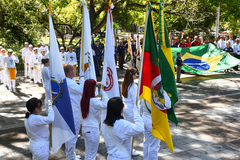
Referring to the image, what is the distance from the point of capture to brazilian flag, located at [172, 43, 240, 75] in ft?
50.3

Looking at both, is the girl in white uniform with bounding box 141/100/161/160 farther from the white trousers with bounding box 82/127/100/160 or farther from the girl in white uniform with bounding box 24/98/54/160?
the girl in white uniform with bounding box 24/98/54/160

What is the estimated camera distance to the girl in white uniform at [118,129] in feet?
12.9

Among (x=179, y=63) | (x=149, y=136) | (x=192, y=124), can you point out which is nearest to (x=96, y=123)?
(x=149, y=136)

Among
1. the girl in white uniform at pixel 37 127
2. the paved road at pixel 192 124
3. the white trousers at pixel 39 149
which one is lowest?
the paved road at pixel 192 124

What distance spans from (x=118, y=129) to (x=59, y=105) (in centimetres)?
213

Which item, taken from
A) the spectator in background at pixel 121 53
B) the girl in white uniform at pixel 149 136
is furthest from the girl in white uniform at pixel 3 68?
the girl in white uniform at pixel 149 136

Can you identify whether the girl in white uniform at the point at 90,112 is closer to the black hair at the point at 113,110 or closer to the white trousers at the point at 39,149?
the white trousers at the point at 39,149

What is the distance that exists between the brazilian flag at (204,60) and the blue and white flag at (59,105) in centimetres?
1078

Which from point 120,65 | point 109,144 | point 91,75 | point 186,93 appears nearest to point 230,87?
point 186,93

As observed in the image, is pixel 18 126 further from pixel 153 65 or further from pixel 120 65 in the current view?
pixel 120 65

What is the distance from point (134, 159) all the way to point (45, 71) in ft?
13.7

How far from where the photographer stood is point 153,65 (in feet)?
17.3

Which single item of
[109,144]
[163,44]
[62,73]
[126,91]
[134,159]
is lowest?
[134,159]

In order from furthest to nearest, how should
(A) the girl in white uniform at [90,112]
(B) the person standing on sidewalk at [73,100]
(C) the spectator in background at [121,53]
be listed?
(C) the spectator in background at [121,53] < (B) the person standing on sidewalk at [73,100] < (A) the girl in white uniform at [90,112]
